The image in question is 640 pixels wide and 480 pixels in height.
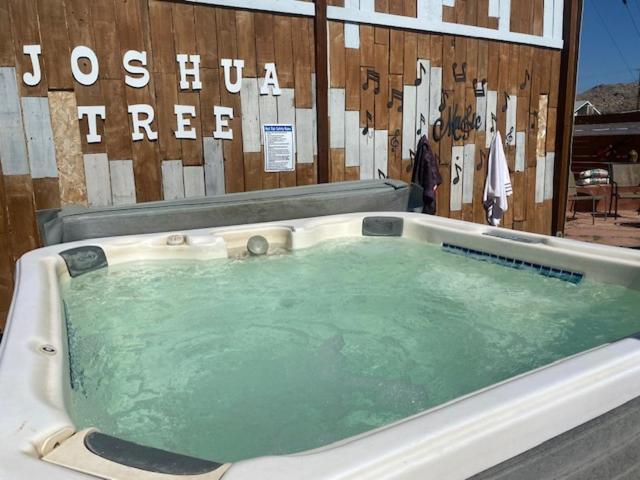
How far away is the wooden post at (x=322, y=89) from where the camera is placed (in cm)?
355

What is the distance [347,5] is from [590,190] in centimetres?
580

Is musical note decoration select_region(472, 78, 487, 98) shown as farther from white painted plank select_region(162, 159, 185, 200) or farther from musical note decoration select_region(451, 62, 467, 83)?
white painted plank select_region(162, 159, 185, 200)

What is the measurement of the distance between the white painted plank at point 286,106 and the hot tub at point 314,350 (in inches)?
37.7

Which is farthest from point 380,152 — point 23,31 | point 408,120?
point 23,31

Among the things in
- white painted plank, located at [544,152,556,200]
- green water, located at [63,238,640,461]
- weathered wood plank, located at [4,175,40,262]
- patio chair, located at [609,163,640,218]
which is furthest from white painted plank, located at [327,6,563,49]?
patio chair, located at [609,163,640,218]

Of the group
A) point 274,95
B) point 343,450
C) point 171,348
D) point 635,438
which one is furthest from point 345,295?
point 274,95

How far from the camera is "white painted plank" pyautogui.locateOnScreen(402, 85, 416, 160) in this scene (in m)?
4.07

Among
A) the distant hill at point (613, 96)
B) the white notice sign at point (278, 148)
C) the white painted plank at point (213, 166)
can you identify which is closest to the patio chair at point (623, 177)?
the white notice sign at point (278, 148)

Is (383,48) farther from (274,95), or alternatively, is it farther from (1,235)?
(1,235)

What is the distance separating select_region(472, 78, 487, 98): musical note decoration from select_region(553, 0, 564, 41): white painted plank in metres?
1.04

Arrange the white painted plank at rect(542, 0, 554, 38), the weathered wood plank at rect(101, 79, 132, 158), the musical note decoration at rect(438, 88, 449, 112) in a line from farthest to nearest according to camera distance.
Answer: the white painted plank at rect(542, 0, 554, 38) → the musical note decoration at rect(438, 88, 449, 112) → the weathered wood plank at rect(101, 79, 132, 158)

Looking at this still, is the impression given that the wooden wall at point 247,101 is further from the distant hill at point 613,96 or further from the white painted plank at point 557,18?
the distant hill at point 613,96

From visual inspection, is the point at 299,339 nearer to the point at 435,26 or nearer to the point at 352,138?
the point at 352,138

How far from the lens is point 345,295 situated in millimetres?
2236
